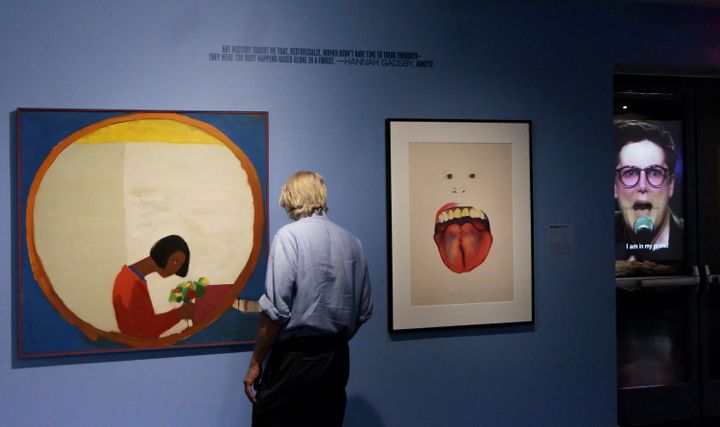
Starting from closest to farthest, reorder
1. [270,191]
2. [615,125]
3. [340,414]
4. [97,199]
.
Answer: [340,414]
[97,199]
[270,191]
[615,125]

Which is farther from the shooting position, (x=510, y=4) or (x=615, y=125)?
(x=615, y=125)

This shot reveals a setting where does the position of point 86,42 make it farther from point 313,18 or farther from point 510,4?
point 510,4

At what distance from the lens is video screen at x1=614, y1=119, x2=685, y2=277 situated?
310 cm

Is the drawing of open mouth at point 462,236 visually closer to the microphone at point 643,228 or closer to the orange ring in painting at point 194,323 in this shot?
the orange ring in painting at point 194,323

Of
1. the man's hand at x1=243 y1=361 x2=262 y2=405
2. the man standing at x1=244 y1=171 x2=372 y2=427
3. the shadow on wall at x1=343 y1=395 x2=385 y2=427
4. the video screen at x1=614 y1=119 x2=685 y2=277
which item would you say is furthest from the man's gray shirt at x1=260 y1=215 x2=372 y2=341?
the video screen at x1=614 y1=119 x2=685 y2=277

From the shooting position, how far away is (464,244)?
2543 mm

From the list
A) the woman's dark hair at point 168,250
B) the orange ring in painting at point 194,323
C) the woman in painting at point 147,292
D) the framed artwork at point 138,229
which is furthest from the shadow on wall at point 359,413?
the woman's dark hair at point 168,250

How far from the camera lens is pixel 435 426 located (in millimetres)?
2529

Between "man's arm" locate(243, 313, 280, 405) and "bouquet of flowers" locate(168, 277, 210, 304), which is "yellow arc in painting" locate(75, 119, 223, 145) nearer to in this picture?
"bouquet of flowers" locate(168, 277, 210, 304)

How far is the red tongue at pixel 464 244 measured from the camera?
252cm

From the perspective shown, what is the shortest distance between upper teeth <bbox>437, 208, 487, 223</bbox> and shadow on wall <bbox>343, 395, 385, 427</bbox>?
92cm

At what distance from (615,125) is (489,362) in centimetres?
161

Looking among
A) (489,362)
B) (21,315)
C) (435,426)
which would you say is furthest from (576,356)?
(21,315)

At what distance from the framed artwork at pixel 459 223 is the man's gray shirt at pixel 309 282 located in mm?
547
